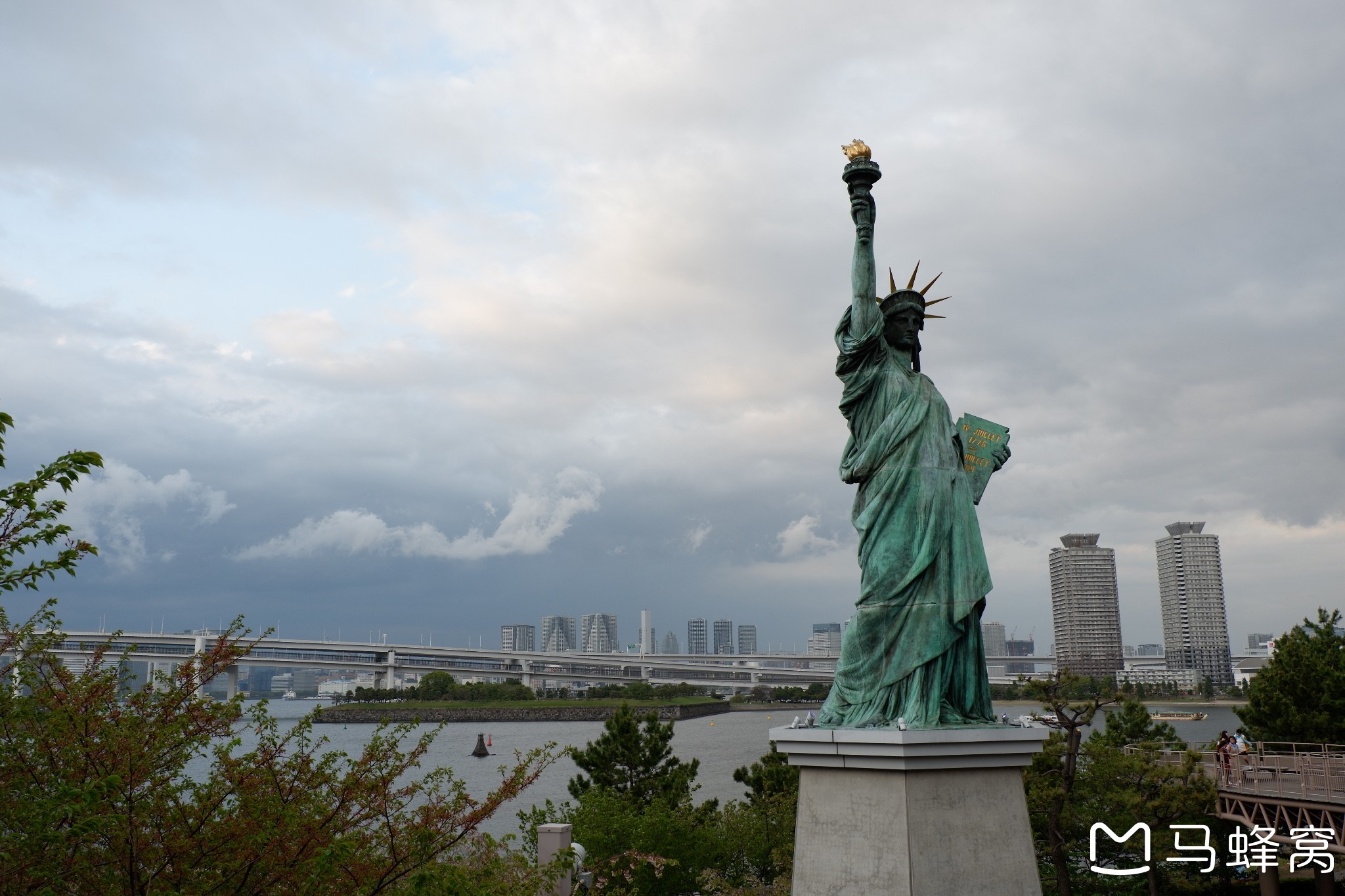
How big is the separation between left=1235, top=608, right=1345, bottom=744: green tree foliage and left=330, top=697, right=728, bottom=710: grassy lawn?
70067 mm

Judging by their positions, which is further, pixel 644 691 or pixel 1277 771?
pixel 644 691

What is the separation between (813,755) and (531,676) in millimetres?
102627

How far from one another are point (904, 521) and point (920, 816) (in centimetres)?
295

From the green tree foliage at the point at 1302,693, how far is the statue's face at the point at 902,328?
17598 mm

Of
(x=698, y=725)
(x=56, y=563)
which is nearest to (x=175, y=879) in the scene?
(x=56, y=563)

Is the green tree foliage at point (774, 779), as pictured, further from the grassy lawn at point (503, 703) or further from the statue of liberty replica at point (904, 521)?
the grassy lawn at point (503, 703)

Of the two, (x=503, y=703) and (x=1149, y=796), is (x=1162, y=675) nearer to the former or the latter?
(x=503, y=703)

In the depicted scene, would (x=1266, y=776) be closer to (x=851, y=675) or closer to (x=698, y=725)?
(x=851, y=675)

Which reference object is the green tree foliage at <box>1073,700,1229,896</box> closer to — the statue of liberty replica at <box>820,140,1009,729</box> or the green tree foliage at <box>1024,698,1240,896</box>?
the green tree foliage at <box>1024,698,1240,896</box>

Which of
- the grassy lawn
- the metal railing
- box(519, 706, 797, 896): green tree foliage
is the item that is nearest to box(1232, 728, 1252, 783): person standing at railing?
the metal railing

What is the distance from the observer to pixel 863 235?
1077 cm

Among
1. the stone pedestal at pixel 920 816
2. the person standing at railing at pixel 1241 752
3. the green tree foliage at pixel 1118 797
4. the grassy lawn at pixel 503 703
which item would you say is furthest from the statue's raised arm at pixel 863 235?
the grassy lawn at pixel 503 703

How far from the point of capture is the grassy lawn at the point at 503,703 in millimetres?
92250

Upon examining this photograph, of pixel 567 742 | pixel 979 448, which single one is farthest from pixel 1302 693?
pixel 567 742
